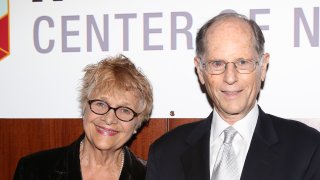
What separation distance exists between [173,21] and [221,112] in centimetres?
75

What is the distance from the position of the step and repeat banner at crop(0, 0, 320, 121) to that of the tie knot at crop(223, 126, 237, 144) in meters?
0.53

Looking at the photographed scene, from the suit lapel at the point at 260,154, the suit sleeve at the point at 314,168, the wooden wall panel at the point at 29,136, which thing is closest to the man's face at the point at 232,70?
the suit lapel at the point at 260,154

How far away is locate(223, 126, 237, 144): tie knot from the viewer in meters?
1.76

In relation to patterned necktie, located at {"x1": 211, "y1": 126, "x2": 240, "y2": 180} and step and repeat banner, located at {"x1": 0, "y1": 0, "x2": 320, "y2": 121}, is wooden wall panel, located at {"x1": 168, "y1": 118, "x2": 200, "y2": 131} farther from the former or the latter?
patterned necktie, located at {"x1": 211, "y1": 126, "x2": 240, "y2": 180}

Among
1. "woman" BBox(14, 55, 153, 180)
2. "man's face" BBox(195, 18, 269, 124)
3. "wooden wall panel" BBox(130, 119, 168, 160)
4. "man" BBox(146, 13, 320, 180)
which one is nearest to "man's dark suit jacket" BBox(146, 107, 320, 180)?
"man" BBox(146, 13, 320, 180)

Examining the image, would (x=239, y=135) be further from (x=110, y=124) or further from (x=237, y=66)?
(x=110, y=124)

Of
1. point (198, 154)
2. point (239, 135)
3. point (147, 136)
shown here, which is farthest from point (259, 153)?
point (147, 136)

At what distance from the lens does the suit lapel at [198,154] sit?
69.2 inches

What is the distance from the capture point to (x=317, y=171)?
62.2 inches

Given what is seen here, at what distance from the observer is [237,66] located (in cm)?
169

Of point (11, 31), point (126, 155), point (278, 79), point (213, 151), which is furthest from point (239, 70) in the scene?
point (11, 31)

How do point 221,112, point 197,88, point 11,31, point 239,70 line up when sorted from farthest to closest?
1. point 11,31
2. point 197,88
3. point 221,112
4. point 239,70

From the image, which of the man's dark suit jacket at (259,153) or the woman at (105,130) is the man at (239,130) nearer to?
the man's dark suit jacket at (259,153)

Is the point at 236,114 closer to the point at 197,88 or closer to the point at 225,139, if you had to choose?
the point at 225,139
